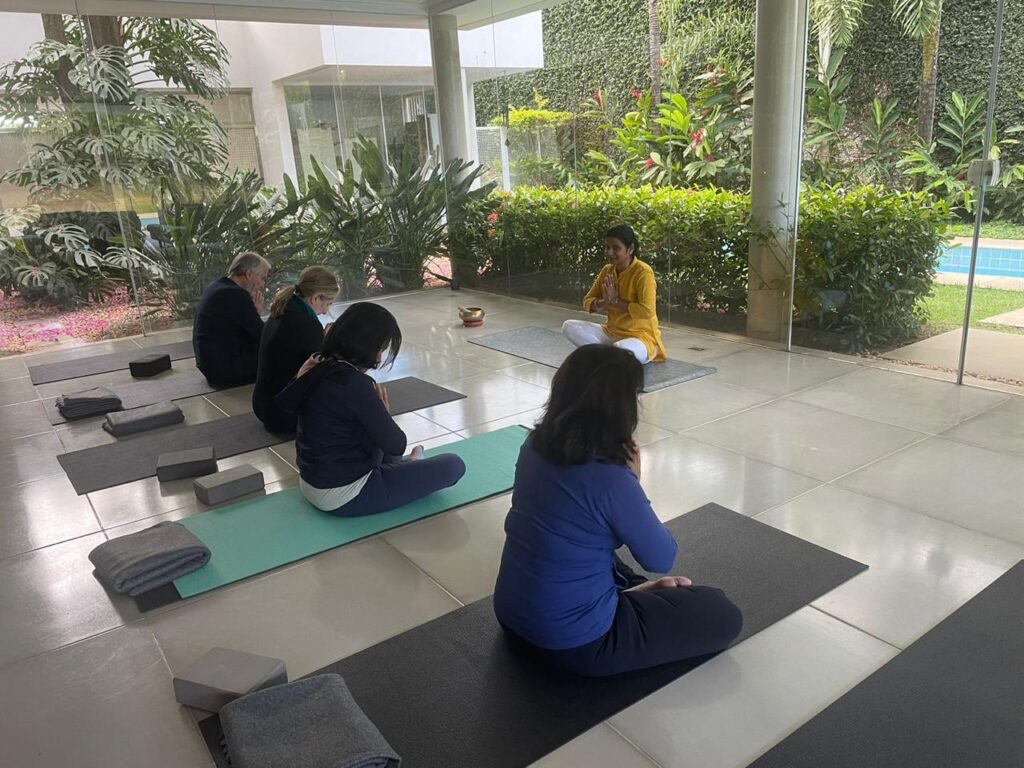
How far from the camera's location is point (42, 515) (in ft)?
10.5

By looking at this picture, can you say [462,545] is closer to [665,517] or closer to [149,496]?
[665,517]

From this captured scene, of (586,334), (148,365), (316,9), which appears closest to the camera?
(586,334)

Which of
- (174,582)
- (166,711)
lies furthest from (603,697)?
(174,582)

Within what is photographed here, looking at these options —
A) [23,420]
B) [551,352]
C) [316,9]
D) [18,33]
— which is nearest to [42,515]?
[23,420]

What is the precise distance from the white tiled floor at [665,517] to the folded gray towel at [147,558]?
76 millimetres

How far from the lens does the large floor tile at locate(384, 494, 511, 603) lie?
2525 mm

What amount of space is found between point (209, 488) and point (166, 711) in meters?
1.28

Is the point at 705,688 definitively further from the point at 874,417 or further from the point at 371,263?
the point at 371,263

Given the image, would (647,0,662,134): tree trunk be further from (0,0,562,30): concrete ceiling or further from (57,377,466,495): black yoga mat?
(57,377,466,495): black yoga mat

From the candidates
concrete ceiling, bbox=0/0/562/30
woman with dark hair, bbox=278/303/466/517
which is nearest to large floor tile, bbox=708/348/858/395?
woman with dark hair, bbox=278/303/466/517

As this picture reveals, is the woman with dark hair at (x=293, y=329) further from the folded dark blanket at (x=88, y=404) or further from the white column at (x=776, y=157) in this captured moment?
the white column at (x=776, y=157)

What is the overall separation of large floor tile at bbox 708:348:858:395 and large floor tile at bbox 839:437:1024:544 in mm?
1018

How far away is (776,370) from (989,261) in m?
1.24

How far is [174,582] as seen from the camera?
2.56 meters
